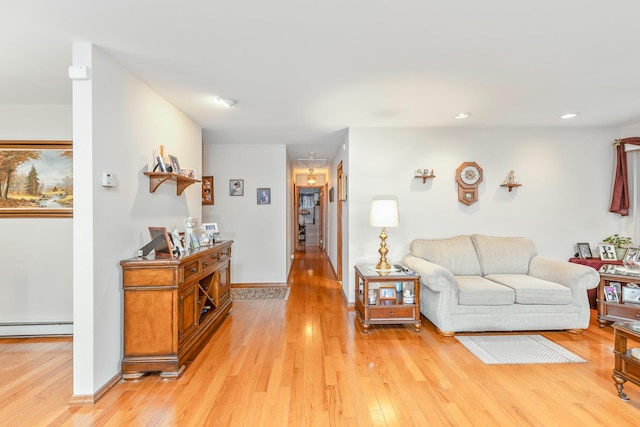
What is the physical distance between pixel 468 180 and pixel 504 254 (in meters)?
1.03

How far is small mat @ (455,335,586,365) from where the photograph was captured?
2598 mm

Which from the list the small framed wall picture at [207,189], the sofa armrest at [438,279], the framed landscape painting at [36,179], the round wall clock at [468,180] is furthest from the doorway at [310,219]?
the framed landscape painting at [36,179]

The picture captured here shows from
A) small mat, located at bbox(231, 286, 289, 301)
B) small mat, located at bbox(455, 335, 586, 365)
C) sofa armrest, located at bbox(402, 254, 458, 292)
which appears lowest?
small mat, located at bbox(231, 286, 289, 301)

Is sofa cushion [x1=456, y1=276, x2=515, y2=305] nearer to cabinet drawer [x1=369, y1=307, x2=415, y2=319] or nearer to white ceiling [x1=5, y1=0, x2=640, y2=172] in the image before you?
cabinet drawer [x1=369, y1=307, x2=415, y2=319]

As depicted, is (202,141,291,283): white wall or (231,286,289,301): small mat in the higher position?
(202,141,291,283): white wall

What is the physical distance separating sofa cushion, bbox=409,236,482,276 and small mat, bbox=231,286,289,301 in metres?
2.05

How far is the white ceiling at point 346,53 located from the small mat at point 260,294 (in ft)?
8.28

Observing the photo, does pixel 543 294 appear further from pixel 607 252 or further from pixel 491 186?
pixel 607 252

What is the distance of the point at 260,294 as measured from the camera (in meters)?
4.66

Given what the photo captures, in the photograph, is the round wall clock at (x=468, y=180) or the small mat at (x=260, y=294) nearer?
the round wall clock at (x=468, y=180)

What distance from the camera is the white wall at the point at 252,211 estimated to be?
203 inches

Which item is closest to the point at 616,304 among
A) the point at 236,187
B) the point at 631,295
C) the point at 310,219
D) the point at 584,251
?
the point at 631,295

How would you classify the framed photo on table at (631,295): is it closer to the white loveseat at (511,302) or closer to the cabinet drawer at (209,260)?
the white loveseat at (511,302)

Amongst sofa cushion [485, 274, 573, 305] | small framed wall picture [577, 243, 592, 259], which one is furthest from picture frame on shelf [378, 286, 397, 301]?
small framed wall picture [577, 243, 592, 259]
